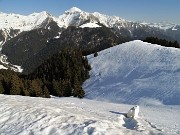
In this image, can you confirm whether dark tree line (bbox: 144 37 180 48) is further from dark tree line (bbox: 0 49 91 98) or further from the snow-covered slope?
dark tree line (bbox: 0 49 91 98)

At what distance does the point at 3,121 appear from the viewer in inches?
870

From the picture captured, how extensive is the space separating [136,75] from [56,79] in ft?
93.9

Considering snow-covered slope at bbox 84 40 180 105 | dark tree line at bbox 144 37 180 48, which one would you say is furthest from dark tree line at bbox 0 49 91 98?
dark tree line at bbox 144 37 180 48

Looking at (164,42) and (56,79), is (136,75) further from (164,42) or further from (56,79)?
(164,42)

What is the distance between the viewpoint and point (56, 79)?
90.9m

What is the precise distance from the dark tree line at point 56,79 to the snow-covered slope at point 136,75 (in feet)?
9.03

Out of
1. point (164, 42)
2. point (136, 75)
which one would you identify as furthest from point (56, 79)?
point (164, 42)

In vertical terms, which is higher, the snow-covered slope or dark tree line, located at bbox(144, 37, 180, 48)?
dark tree line, located at bbox(144, 37, 180, 48)

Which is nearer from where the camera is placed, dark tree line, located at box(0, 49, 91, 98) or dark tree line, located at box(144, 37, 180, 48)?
dark tree line, located at box(0, 49, 91, 98)

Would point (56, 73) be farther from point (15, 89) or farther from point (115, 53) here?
point (15, 89)

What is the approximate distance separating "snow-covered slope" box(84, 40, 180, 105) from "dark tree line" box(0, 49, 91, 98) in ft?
9.03

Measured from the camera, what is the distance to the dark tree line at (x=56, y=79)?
66688 millimetres

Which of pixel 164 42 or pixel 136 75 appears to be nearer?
pixel 136 75

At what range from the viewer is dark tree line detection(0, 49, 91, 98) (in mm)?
66688
